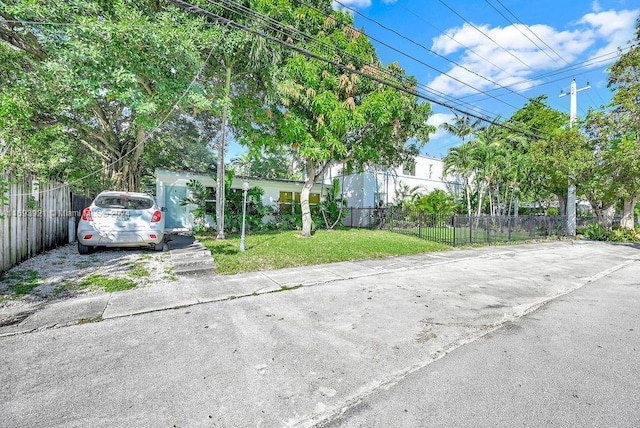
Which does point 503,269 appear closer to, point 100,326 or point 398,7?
point 398,7

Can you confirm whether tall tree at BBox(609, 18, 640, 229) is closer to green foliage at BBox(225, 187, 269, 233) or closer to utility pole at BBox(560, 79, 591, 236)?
utility pole at BBox(560, 79, 591, 236)

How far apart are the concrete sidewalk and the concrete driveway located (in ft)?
0.48

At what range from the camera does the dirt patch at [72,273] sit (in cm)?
418

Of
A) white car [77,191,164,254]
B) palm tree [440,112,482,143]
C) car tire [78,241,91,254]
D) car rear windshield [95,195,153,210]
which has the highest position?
palm tree [440,112,482,143]

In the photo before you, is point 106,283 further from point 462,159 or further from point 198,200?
point 462,159

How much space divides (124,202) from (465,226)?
1168cm

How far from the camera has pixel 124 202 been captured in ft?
21.7

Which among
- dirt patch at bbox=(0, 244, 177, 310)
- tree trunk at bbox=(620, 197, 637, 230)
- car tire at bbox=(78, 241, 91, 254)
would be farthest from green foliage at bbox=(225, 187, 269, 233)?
tree trunk at bbox=(620, 197, 637, 230)

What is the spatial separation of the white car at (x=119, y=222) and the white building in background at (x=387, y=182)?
11.8 m

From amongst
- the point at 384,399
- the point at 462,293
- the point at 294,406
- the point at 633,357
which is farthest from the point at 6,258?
the point at 633,357

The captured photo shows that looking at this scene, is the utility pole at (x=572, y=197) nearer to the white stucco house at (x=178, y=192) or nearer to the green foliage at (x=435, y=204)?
the green foliage at (x=435, y=204)

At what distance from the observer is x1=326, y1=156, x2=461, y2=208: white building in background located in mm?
18719

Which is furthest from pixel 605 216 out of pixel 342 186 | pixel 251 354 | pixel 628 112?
pixel 251 354

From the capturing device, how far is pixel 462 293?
15.9ft
